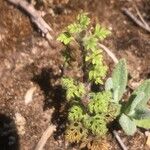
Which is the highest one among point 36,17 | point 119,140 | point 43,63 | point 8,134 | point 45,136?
point 36,17

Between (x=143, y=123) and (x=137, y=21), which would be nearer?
(x=143, y=123)

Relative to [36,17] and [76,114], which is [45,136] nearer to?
[76,114]

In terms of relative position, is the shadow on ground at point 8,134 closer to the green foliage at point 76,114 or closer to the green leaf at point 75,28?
the green foliage at point 76,114

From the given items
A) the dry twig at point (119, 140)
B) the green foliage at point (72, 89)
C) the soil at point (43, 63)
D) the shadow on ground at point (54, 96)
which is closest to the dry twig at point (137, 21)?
the soil at point (43, 63)

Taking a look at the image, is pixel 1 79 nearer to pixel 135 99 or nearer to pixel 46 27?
pixel 46 27

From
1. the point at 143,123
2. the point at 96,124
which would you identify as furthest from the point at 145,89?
the point at 96,124

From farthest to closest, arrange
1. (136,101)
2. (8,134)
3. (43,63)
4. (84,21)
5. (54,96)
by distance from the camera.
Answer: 1. (43,63)
2. (54,96)
3. (8,134)
4. (136,101)
5. (84,21)

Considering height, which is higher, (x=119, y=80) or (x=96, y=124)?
(x=119, y=80)
